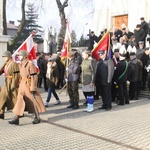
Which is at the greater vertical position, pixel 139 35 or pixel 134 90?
pixel 139 35

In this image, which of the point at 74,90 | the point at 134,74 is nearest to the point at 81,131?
the point at 74,90

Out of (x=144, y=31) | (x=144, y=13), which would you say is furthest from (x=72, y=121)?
(x=144, y=13)

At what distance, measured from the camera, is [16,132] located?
6.84m

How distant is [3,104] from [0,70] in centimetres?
96

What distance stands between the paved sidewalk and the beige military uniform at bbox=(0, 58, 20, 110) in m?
0.55

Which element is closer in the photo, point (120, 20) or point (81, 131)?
point (81, 131)

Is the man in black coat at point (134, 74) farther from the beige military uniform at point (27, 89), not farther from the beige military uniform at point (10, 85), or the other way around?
the beige military uniform at point (10, 85)

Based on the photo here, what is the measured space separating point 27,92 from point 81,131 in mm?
1769

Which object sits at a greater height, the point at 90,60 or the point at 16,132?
the point at 90,60

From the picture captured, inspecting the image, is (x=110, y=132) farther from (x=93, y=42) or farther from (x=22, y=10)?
(x=22, y=10)

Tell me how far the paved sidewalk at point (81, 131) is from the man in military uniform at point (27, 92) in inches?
15.1

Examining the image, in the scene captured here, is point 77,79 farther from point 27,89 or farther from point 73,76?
point 27,89

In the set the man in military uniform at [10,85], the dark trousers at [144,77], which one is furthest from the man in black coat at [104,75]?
the dark trousers at [144,77]

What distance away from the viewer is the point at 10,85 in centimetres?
800
